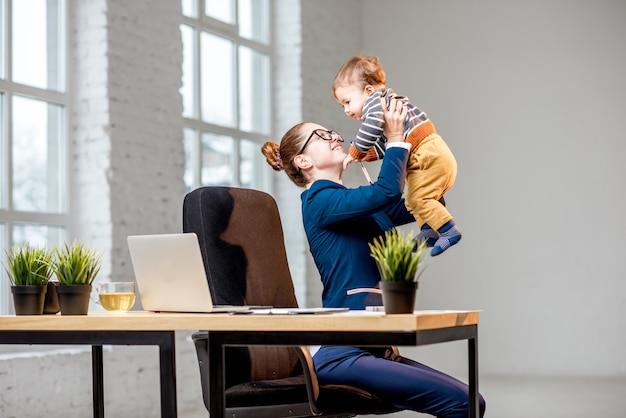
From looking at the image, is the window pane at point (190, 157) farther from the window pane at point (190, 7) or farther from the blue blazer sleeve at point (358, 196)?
the blue blazer sleeve at point (358, 196)

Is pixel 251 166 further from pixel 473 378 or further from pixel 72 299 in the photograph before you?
pixel 473 378

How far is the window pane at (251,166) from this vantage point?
24.3 feet

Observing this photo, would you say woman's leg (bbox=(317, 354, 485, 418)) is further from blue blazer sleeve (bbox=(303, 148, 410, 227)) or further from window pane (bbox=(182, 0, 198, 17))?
window pane (bbox=(182, 0, 198, 17))

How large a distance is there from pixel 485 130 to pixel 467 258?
1.17 meters

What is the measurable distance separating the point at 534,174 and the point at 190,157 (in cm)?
331

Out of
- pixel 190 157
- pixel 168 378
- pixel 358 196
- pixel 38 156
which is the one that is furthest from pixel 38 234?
pixel 168 378

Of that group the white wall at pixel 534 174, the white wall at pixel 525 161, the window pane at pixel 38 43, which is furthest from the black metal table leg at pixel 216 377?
the white wall at pixel 534 174

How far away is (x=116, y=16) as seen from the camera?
224 inches

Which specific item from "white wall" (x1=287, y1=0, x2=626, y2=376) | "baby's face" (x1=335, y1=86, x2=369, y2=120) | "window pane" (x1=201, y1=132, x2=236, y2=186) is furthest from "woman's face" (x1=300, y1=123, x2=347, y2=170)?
"white wall" (x1=287, y1=0, x2=626, y2=376)

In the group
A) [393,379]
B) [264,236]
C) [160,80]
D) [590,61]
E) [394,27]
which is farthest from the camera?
[394,27]

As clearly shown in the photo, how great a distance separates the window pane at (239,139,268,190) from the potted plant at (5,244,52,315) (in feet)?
15.6

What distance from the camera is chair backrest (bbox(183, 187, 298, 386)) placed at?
9.53 feet

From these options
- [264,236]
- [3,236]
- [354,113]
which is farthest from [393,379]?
[3,236]

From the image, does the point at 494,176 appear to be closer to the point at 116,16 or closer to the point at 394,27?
the point at 394,27
